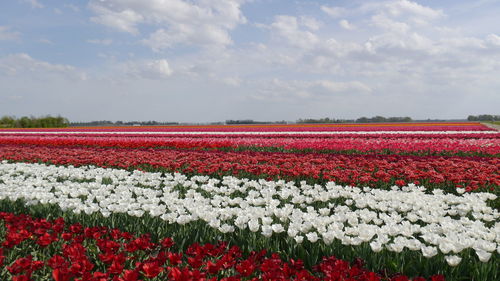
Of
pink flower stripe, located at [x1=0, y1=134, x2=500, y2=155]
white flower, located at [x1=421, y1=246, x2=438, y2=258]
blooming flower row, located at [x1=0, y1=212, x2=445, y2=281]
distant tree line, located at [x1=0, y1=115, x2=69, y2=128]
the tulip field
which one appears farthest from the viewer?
distant tree line, located at [x1=0, y1=115, x2=69, y2=128]

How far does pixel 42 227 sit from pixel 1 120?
62.8 m

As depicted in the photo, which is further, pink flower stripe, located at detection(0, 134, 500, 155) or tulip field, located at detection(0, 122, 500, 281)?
pink flower stripe, located at detection(0, 134, 500, 155)

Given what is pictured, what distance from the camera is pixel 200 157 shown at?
10.7 metres

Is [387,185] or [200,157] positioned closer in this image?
[387,185]

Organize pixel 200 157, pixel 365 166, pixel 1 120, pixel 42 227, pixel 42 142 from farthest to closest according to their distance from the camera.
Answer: pixel 1 120 < pixel 42 142 < pixel 200 157 < pixel 365 166 < pixel 42 227

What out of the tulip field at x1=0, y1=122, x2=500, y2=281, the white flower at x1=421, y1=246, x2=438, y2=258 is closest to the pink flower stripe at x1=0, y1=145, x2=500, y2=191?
the tulip field at x1=0, y1=122, x2=500, y2=281

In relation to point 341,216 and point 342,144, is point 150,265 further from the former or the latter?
point 342,144

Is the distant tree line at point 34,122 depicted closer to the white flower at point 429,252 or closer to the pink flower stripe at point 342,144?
the pink flower stripe at point 342,144

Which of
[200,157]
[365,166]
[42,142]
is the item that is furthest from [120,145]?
[365,166]

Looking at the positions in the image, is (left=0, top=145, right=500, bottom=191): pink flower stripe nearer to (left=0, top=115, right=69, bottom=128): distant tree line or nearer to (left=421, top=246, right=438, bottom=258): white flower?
(left=421, top=246, right=438, bottom=258): white flower

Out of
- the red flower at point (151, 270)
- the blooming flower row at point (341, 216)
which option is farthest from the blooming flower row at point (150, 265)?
the blooming flower row at point (341, 216)

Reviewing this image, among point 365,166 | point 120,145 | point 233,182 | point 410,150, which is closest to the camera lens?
point 233,182

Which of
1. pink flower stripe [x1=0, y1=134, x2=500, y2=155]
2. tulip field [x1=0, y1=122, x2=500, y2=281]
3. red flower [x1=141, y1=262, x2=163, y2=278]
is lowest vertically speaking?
Answer: tulip field [x1=0, y1=122, x2=500, y2=281]

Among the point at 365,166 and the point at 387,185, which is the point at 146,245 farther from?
the point at 365,166
